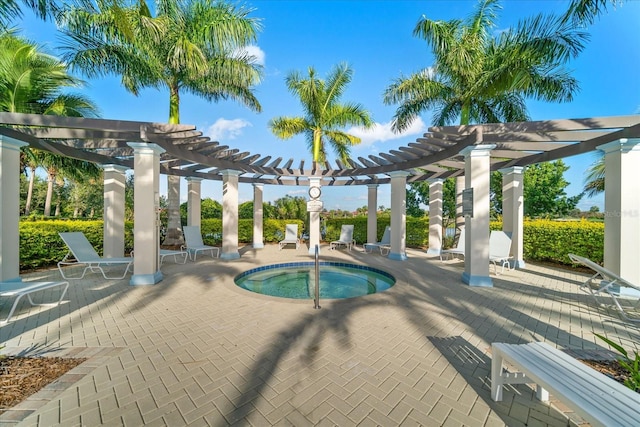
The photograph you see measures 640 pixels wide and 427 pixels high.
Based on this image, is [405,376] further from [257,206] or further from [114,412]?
[257,206]

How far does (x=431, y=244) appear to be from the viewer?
38.3 ft

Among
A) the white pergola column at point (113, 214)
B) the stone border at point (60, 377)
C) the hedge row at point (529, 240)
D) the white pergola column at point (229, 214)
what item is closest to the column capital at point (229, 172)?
the white pergola column at point (229, 214)

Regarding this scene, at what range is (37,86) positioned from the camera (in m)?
9.33

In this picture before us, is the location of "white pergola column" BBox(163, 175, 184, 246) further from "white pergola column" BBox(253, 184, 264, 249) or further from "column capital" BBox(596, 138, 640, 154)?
"column capital" BBox(596, 138, 640, 154)

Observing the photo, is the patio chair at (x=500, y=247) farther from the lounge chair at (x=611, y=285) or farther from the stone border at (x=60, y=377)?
the stone border at (x=60, y=377)

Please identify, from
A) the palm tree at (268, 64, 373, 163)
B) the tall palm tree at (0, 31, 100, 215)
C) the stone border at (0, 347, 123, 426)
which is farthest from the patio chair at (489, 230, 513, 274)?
the tall palm tree at (0, 31, 100, 215)

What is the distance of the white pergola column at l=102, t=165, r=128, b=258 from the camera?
27.9 feet

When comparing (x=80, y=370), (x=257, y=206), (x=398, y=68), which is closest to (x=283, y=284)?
(x=80, y=370)

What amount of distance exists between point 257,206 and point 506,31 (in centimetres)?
1214

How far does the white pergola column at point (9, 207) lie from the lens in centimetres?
552

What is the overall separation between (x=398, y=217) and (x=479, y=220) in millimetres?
3802

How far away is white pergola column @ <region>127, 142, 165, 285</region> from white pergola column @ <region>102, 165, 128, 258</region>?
3134 mm

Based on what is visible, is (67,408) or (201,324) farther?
(201,324)

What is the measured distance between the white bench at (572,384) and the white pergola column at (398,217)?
7.49 metres
